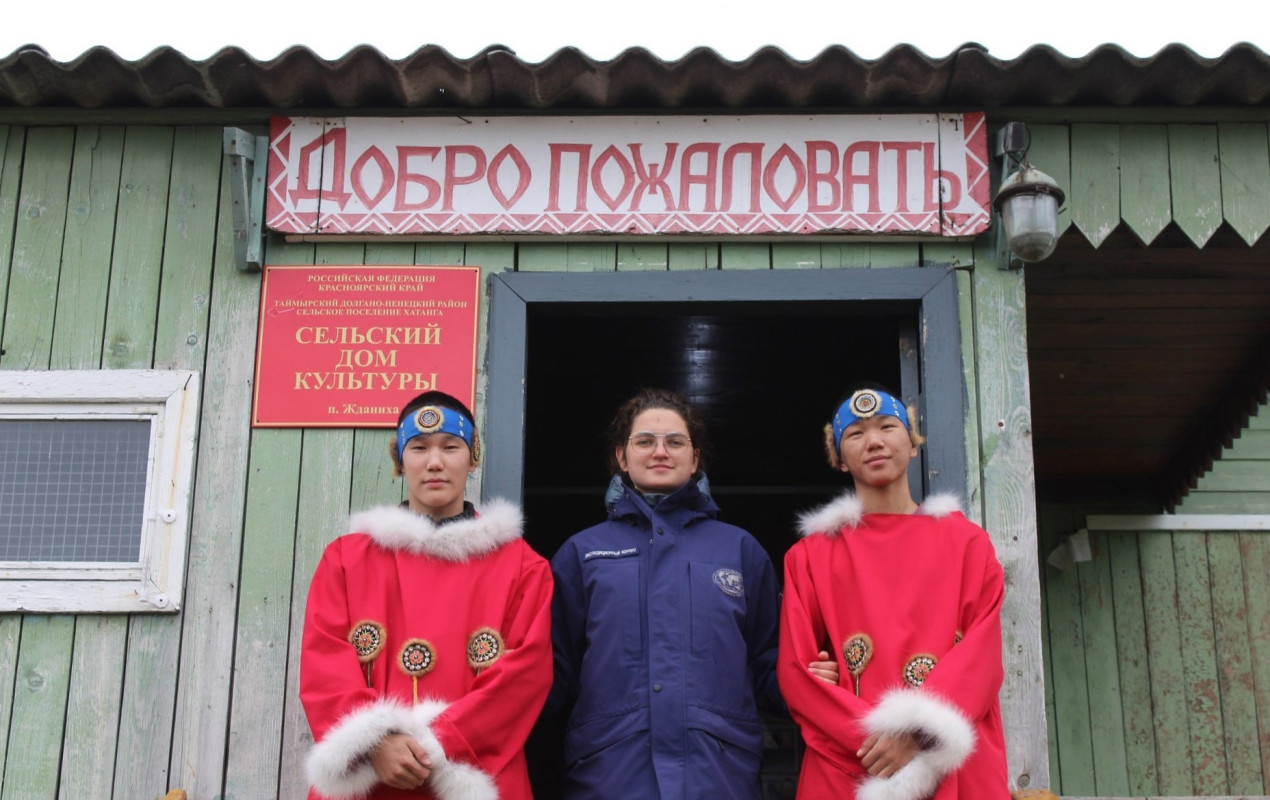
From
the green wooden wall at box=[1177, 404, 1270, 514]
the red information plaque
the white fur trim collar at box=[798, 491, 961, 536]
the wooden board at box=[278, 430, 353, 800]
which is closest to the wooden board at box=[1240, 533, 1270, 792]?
the green wooden wall at box=[1177, 404, 1270, 514]

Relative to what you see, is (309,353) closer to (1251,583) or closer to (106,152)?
(106,152)

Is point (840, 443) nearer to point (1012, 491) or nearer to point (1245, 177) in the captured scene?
point (1012, 491)

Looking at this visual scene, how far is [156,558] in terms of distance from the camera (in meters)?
3.81

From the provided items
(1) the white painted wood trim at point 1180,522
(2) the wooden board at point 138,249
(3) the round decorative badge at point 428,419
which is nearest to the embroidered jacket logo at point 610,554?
(3) the round decorative badge at point 428,419

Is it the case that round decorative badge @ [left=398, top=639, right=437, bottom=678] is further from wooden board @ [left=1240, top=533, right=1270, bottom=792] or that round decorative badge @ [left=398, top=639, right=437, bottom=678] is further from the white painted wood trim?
wooden board @ [left=1240, top=533, right=1270, bottom=792]

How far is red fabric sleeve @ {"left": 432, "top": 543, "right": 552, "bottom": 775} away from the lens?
2.97 m

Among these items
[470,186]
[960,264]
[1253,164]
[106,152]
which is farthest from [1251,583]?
[106,152]

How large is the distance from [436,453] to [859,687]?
1.40 metres

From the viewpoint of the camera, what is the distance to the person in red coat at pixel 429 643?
2895 millimetres

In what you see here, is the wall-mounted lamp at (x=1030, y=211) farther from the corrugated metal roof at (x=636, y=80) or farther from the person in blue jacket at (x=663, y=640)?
the person in blue jacket at (x=663, y=640)

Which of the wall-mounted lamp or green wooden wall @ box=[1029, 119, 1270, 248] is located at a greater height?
green wooden wall @ box=[1029, 119, 1270, 248]

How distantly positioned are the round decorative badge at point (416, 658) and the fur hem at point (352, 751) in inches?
8.0

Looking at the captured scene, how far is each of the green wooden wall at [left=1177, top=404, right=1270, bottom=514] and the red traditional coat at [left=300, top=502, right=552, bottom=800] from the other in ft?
16.9

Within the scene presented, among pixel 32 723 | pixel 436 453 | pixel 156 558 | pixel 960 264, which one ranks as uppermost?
pixel 960 264
